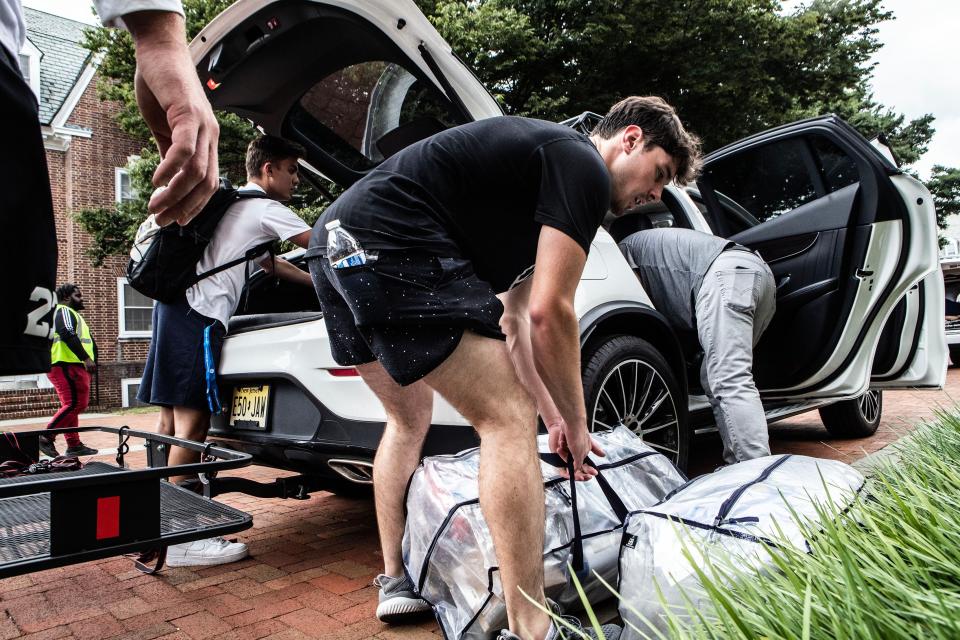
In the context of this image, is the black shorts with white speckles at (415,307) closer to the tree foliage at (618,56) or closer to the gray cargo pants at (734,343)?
the gray cargo pants at (734,343)

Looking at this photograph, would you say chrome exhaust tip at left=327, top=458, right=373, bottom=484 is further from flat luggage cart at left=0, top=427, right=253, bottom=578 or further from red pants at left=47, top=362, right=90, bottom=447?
red pants at left=47, top=362, right=90, bottom=447

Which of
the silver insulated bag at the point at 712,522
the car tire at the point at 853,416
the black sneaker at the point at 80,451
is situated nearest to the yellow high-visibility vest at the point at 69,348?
the black sneaker at the point at 80,451

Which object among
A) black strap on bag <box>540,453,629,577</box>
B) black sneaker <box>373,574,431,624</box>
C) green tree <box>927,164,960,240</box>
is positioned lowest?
black sneaker <box>373,574,431,624</box>

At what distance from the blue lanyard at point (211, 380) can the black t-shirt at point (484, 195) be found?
1230 mm

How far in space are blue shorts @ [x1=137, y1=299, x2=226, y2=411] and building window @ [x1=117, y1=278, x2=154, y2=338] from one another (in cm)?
1450

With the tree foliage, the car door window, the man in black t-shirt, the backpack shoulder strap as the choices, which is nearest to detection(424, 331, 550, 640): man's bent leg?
the man in black t-shirt

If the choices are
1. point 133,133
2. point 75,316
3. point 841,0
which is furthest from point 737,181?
point 841,0

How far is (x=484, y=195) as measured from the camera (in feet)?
6.68

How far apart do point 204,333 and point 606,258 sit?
6.32 ft

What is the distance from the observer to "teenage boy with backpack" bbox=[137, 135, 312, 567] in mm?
3043

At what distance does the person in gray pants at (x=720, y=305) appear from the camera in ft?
10.5

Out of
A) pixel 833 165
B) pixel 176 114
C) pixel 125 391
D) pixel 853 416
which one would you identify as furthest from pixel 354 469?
pixel 125 391

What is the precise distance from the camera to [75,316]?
732 centimetres

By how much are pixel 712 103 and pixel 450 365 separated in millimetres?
12550
